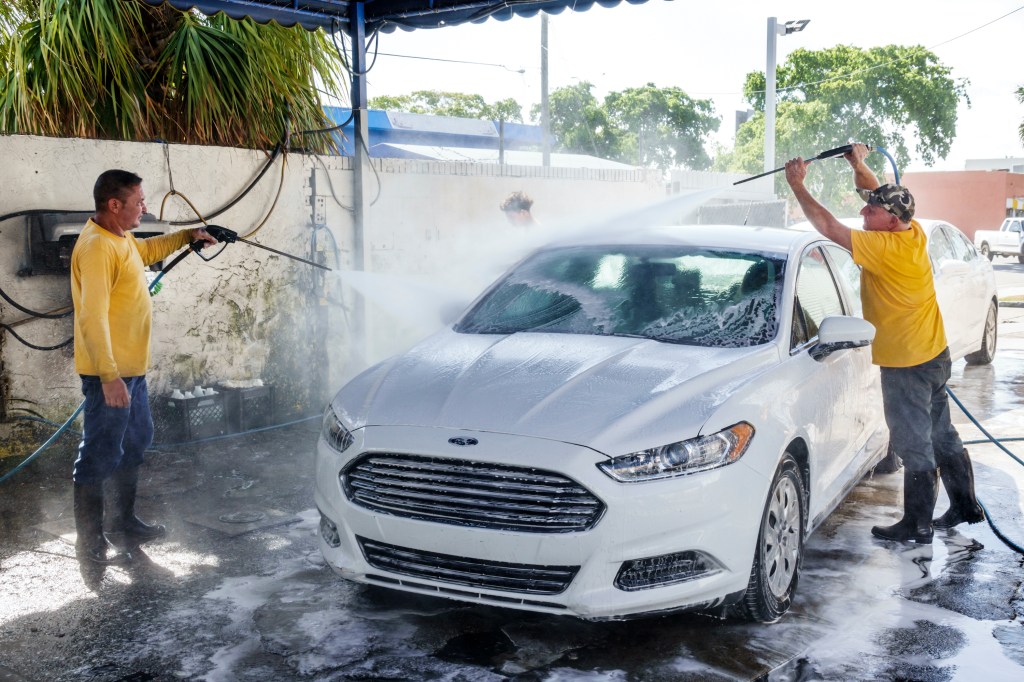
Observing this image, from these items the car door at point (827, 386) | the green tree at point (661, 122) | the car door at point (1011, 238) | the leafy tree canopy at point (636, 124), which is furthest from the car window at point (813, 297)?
the green tree at point (661, 122)

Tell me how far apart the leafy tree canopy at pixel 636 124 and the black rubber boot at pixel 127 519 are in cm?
6825

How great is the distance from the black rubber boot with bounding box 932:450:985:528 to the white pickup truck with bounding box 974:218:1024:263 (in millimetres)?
32023

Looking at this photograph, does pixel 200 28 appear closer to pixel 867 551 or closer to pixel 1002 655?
pixel 867 551

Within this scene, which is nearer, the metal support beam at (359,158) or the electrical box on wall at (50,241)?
the electrical box on wall at (50,241)

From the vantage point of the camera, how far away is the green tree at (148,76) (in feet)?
Result: 23.7

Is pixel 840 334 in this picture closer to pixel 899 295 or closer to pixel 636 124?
pixel 899 295

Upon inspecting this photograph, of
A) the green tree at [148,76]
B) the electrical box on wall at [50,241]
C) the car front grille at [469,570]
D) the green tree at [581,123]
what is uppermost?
the green tree at [581,123]

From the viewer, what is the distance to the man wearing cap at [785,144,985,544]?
4969mm

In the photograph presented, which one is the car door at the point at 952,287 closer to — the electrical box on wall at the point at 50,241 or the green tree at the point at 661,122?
the electrical box on wall at the point at 50,241

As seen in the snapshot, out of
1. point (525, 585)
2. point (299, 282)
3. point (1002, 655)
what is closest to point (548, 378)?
point (525, 585)

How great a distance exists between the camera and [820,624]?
4055mm

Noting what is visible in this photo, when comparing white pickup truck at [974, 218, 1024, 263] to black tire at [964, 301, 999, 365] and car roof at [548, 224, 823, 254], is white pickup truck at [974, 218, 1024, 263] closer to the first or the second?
black tire at [964, 301, 999, 365]

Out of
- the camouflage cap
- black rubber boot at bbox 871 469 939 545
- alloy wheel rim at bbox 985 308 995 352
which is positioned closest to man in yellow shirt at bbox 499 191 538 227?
the camouflage cap

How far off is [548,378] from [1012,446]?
4.86 m
